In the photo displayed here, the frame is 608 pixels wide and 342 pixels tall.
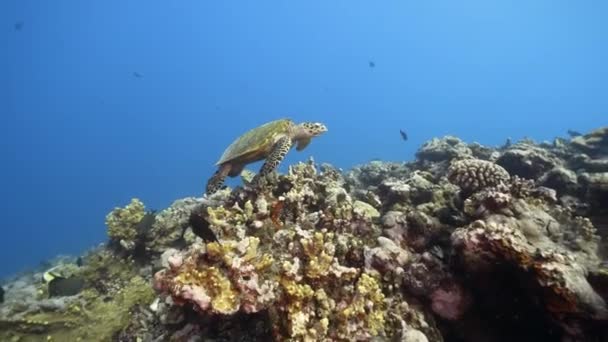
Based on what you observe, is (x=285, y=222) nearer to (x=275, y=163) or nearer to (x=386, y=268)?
(x=386, y=268)

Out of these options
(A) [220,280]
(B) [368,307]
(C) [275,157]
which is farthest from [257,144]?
(B) [368,307]

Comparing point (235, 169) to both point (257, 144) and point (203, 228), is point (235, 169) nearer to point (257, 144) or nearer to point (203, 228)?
point (257, 144)

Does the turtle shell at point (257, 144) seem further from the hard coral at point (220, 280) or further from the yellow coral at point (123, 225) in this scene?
the hard coral at point (220, 280)

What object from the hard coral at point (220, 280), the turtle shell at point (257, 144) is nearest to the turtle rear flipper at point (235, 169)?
the turtle shell at point (257, 144)

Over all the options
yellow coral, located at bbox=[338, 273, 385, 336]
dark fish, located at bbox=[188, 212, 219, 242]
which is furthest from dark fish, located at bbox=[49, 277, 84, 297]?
yellow coral, located at bbox=[338, 273, 385, 336]

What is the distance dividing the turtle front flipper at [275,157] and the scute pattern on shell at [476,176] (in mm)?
3105

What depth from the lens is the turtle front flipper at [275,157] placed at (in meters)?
6.50

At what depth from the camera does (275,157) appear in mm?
7340

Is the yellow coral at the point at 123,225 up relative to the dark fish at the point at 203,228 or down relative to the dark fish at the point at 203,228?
up

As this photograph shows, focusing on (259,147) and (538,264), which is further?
(259,147)

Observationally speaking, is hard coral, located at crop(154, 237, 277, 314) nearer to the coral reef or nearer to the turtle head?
the coral reef

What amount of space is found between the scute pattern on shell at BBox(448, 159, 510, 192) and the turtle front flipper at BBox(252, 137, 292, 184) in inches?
122

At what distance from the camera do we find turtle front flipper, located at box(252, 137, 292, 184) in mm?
6501

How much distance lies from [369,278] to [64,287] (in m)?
5.68
